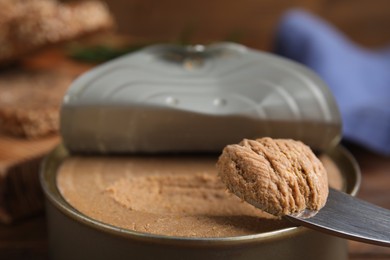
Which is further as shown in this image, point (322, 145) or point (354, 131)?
point (354, 131)

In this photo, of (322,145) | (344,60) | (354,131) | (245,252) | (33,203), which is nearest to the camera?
(245,252)

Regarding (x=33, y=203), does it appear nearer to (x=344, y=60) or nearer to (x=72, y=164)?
(x=72, y=164)

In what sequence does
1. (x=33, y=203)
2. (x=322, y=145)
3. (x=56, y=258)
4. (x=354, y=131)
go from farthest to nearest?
1. (x=354, y=131)
2. (x=33, y=203)
3. (x=322, y=145)
4. (x=56, y=258)

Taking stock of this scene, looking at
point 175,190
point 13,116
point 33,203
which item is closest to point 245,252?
point 175,190

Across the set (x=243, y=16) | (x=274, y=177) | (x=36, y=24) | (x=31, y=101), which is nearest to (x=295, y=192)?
(x=274, y=177)

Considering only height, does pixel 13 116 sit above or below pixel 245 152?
below

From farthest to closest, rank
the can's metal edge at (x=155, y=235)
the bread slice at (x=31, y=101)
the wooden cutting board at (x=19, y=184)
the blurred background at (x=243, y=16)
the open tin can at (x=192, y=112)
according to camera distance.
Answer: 1. the blurred background at (x=243, y=16)
2. the bread slice at (x=31, y=101)
3. the wooden cutting board at (x=19, y=184)
4. the open tin can at (x=192, y=112)
5. the can's metal edge at (x=155, y=235)

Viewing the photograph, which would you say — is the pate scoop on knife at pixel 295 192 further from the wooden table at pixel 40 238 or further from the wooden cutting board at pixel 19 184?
the wooden cutting board at pixel 19 184

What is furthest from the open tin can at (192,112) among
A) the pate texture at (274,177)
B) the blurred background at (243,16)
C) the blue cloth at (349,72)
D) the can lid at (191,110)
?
the blurred background at (243,16)
